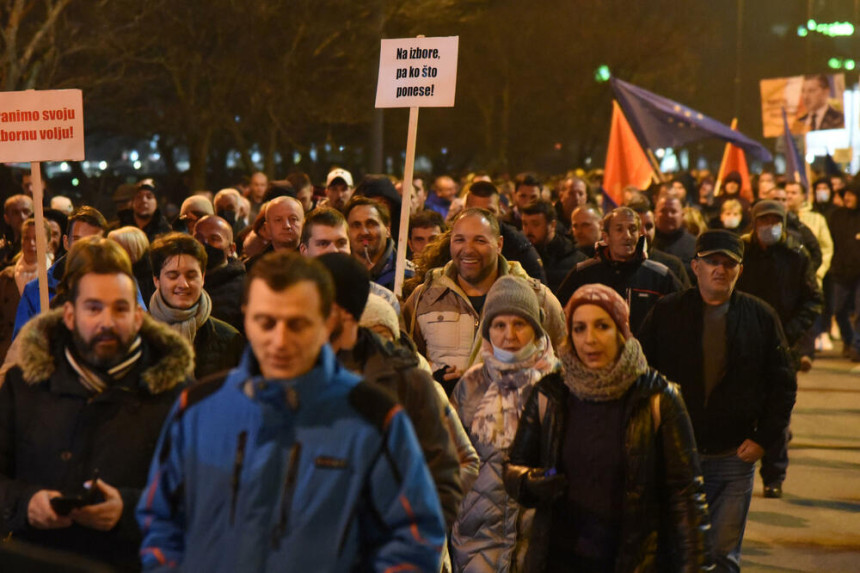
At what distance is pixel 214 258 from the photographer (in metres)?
8.26

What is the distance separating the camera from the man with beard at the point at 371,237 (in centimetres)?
817

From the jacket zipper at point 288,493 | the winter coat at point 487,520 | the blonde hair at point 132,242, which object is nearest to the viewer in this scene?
the jacket zipper at point 288,493

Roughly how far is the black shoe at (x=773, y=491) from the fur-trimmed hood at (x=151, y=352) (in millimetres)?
6303

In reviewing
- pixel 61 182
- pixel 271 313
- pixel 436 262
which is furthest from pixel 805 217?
pixel 61 182

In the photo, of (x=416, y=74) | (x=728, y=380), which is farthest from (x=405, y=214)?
(x=728, y=380)

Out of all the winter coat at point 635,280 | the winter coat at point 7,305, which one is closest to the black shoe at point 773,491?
the winter coat at point 635,280

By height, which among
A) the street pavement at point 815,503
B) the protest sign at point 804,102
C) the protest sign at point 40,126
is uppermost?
the protest sign at point 804,102

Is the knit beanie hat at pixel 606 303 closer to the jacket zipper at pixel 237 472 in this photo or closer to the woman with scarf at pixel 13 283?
the jacket zipper at pixel 237 472

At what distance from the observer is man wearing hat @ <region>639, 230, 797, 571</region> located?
693 centimetres

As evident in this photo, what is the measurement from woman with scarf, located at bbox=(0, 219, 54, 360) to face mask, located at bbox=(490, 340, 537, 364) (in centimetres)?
466

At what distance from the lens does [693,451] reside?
4.84 metres

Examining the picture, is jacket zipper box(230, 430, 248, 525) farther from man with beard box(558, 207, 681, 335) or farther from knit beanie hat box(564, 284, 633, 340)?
man with beard box(558, 207, 681, 335)

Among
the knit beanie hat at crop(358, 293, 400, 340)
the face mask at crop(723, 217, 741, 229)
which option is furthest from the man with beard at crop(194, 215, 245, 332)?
the face mask at crop(723, 217, 741, 229)

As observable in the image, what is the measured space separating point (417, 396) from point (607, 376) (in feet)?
2.80
